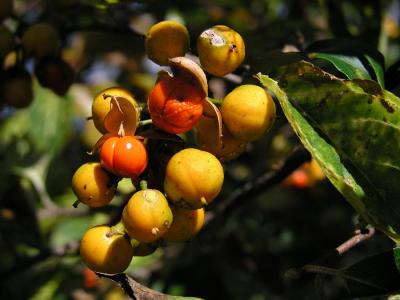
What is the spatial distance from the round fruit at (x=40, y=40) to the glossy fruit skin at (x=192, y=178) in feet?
2.69

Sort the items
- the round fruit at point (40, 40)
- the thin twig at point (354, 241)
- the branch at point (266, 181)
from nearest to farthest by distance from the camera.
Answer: the thin twig at point (354, 241), the branch at point (266, 181), the round fruit at point (40, 40)

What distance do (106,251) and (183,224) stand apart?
15 centimetres

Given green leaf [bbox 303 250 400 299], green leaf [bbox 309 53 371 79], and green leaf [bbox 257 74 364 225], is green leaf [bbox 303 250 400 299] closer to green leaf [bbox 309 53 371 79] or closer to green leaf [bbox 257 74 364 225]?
green leaf [bbox 257 74 364 225]

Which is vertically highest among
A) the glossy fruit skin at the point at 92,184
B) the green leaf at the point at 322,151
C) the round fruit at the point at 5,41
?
the green leaf at the point at 322,151

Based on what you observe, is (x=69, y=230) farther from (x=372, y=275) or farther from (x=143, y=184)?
(x=372, y=275)

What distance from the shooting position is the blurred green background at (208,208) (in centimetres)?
201

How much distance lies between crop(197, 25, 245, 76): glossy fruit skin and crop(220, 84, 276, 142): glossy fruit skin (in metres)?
0.08

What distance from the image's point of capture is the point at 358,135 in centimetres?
109

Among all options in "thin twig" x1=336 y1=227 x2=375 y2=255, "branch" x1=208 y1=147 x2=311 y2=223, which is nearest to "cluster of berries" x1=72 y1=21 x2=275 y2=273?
"thin twig" x1=336 y1=227 x2=375 y2=255

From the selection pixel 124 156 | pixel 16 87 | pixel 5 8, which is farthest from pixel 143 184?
pixel 5 8

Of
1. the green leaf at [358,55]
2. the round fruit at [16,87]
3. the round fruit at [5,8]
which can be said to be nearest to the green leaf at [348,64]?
the green leaf at [358,55]

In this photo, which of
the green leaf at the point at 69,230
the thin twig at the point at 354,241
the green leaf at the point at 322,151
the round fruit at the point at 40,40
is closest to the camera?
the green leaf at the point at 322,151

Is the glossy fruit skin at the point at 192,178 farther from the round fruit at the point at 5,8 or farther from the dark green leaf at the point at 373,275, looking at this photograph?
the round fruit at the point at 5,8

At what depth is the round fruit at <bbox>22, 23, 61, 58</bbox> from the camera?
1711 mm
